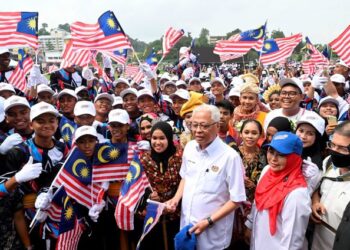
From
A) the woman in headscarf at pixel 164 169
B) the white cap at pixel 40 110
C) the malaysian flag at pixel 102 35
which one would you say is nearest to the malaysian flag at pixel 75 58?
the malaysian flag at pixel 102 35

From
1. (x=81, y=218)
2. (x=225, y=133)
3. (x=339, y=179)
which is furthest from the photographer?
(x=225, y=133)

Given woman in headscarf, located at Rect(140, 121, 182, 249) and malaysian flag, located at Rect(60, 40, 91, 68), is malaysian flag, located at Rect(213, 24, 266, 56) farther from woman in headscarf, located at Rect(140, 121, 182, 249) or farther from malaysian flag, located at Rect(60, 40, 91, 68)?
woman in headscarf, located at Rect(140, 121, 182, 249)

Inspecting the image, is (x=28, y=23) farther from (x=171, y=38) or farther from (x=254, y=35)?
(x=254, y=35)

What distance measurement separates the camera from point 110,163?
4.20 m

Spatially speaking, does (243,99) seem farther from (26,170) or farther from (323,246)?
(26,170)

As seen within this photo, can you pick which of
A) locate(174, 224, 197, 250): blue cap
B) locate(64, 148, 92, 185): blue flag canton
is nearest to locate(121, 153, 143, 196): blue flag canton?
locate(64, 148, 92, 185): blue flag canton

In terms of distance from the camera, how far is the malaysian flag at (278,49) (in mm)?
11180

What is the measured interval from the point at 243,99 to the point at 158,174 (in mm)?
2075

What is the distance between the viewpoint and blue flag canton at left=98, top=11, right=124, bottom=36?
7371 mm

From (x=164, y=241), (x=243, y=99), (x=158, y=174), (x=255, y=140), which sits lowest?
(x=164, y=241)

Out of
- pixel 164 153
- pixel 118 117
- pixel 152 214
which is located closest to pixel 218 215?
pixel 152 214

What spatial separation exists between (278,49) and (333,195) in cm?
919

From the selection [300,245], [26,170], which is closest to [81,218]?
[26,170]

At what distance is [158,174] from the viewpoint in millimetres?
4012
